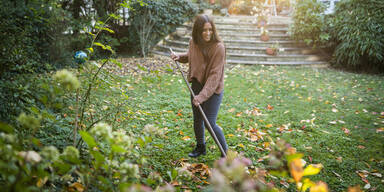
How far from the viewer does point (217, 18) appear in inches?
472

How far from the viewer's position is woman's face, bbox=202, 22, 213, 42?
254cm

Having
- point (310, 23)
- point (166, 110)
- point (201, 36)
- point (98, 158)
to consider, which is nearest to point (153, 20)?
point (166, 110)

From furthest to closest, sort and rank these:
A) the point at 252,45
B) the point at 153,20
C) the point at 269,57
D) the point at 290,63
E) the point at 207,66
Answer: the point at 252,45, the point at 269,57, the point at 290,63, the point at 153,20, the point at 207,66

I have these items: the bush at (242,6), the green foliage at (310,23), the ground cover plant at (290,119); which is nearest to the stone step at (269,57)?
the green foliage at (310,23)

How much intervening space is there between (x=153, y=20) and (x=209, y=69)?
661 cm

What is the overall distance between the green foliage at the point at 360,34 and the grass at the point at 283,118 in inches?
30.0

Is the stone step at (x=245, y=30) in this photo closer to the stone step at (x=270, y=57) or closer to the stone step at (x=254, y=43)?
the stone step at (x=254, y=43)

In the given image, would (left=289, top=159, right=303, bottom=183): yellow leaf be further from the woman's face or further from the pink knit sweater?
the woman's face

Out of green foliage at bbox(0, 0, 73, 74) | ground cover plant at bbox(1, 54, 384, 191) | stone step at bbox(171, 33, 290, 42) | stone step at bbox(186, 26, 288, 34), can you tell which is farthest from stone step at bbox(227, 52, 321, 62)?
green foliage at bbox(0, 0, 73, 74)

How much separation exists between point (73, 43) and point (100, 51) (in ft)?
4.34

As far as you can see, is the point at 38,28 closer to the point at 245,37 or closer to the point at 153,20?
the point at 153,20

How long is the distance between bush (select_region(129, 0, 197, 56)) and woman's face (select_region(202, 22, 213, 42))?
19.1ft

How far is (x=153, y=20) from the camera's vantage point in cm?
859

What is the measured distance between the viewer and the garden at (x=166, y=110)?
1192mm
